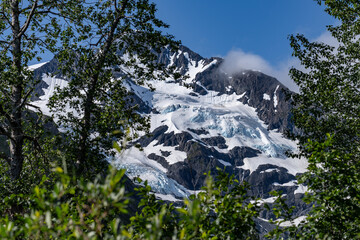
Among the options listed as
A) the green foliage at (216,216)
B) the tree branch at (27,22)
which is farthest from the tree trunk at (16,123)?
the green foliage at (216,216)

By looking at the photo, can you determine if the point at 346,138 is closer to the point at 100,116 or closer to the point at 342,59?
the point at 342,59

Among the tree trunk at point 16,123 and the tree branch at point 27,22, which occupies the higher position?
the tree branch at point 27,22

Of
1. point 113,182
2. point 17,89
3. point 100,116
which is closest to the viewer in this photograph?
point 113,182

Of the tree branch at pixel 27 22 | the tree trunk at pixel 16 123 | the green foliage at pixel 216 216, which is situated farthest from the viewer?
the tree branch at pixel 27 22

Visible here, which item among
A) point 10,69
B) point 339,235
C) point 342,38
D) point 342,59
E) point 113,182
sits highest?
point 342,38

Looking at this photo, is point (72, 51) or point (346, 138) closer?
point (72, 51)

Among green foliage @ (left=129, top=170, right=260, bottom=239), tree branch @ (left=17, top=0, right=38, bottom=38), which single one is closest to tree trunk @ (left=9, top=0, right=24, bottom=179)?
tree branch @ (left=17, top=0, right=38, bottom=38)

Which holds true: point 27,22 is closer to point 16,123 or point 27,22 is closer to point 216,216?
point 16,123

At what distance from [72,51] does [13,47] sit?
2.49 meters

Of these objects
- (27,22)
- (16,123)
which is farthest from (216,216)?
(27,22)

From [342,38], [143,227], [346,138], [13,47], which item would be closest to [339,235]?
[143,227]

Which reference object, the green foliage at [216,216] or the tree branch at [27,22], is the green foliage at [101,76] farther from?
the green foliage at [216,216]

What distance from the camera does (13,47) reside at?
13.0 meters

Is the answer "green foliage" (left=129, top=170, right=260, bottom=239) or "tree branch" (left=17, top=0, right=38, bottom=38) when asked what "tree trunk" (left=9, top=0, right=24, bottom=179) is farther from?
"green foliage" (left=129, top=170, right=260, bottom=239)
